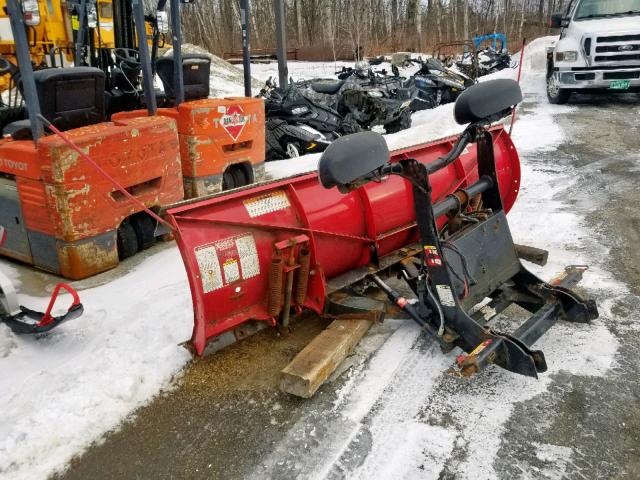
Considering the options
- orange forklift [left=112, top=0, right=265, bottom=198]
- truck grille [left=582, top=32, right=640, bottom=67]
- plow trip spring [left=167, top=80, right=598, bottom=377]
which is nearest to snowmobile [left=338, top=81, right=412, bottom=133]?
truck grille [left=582, top=32, right=640, bottom=67]

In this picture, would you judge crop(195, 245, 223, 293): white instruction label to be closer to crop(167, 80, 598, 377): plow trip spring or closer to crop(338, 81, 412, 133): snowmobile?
crop(167, 80, 598, 377): plow trip spring

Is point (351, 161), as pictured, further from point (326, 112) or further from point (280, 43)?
point (280, 43)

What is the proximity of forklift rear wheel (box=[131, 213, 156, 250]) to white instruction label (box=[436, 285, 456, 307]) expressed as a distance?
3200 mm

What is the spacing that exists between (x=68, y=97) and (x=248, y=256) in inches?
115

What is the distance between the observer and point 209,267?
311 cm

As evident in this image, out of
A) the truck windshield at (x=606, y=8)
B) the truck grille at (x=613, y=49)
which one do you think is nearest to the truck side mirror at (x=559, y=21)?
the truck windshield at (x=606, y=8)

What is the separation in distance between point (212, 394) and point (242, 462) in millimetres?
581

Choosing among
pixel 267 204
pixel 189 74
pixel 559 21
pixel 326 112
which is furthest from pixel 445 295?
pixel 559 21

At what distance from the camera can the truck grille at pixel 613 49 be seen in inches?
411

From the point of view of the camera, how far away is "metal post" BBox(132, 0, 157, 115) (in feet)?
18.3

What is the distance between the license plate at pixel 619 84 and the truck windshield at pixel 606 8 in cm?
137

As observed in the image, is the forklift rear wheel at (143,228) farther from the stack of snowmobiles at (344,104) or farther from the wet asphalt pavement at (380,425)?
the stack of snowmobiles at (344,104)

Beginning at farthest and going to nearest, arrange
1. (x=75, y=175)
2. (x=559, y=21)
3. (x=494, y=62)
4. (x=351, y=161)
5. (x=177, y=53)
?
(x=494, y=62), (x=559, y=21), (x=177, y=53), (x=75, y=175), (x=351, y=161)

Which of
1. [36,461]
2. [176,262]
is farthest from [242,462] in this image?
[176,262]
